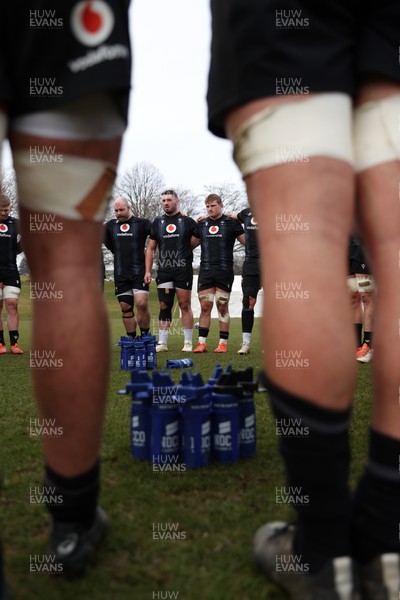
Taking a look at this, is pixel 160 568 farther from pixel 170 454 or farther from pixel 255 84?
pixel 255 84

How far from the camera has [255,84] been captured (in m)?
1.34

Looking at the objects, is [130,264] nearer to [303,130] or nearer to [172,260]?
[172,260]

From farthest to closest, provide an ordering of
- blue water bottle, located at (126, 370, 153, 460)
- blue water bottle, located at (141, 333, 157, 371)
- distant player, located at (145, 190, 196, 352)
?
distant player, located at (145, 190, 196, 352) < blue water bottle, located at (141, 333, 157, 371) < blue water bottle, located at (126, 370, 153, 460)

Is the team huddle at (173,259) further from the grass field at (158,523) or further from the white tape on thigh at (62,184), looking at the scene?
the white tape on thigh at (62,184)

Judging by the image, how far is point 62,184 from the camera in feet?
4.84

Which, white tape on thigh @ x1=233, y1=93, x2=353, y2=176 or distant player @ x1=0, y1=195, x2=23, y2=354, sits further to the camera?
distant player @ x1=0, y1=195, x2=23, y2=354

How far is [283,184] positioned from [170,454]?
1544 mm

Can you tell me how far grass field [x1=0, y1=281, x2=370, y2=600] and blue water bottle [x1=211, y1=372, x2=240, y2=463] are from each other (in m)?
0.06

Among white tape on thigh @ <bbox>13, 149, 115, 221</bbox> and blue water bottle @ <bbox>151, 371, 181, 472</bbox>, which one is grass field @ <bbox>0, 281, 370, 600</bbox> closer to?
blue water bottle @ <bbox>151, 371, 181, 472</bbox>

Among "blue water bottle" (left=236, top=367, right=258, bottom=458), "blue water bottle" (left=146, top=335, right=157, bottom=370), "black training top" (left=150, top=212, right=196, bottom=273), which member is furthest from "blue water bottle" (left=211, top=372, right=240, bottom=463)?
"black training top" (left=150, top=212, right=196, bottom=273)

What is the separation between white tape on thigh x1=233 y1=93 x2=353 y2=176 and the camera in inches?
52.1

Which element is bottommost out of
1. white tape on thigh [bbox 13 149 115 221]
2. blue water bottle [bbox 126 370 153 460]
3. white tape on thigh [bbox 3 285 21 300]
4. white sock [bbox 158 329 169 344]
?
white sock [bbox 158 329 169 344]

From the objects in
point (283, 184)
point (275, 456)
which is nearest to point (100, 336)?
point (283, 184)

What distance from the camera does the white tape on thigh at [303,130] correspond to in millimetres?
1323
